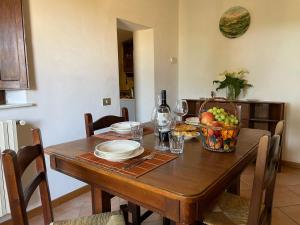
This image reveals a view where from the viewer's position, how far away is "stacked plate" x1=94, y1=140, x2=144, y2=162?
3.52ft

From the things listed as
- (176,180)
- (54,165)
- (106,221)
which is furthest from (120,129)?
(176,180)

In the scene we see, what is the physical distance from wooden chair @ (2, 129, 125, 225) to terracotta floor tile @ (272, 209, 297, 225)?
147 cm

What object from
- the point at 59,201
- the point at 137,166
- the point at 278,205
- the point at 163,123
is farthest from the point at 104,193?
the point at 278,205

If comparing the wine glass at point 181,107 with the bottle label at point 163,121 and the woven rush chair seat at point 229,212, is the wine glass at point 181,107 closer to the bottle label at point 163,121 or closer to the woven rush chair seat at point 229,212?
the bottle label at point 163,121

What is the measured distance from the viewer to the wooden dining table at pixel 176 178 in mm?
822

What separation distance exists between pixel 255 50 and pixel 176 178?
284 centimetres

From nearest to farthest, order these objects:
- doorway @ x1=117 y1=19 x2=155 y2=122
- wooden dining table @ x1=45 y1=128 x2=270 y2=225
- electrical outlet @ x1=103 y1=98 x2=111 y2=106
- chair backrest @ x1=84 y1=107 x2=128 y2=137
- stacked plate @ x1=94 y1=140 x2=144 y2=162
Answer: wooden dining table @ x1=45 y1=128 x2=270 y2=225, stacked plate @ x1=94 y1=140 x2=144 y2=162, chair backrest @ x1=84 y1=107 x2=128 y2=137, electrical outlet @ x1=103 y1=98 x2=111 y2=106, doorway @ x1=117 y1=19 x2=155 y2=122

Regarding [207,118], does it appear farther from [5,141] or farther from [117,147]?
[5,141]

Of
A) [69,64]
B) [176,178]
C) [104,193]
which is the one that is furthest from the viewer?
[69,64]

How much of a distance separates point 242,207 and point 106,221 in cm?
75

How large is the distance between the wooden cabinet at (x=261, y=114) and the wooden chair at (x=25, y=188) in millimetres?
2370

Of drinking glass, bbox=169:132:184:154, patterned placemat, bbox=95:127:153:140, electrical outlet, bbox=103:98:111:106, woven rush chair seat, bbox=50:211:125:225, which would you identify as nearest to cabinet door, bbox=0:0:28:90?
patterned placemat, bbox=95:127:153:140

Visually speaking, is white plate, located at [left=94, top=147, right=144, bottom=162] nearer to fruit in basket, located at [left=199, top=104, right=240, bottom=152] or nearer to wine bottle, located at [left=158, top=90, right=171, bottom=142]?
wine bottle, located at [left=158, top=90, right=171, bottom=142]

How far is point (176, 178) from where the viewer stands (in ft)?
3.02
